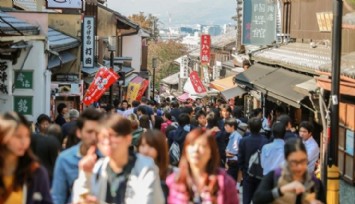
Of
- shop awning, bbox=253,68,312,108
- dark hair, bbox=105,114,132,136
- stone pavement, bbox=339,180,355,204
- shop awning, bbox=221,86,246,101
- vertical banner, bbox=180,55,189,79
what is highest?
dark hair, bbox=105,114,132,136

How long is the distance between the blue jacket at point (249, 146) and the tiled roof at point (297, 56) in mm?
5113

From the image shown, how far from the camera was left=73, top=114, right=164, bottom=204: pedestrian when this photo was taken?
20.8 ft

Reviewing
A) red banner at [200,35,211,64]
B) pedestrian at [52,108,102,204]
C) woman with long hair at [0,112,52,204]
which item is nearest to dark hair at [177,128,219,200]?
pedestrian at [52,108,102,204]

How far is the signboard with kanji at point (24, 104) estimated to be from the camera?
19.2 meters

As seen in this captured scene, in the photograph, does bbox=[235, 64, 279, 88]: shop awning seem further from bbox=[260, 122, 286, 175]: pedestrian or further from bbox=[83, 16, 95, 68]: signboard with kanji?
bbox=[260, 122, 286, 175]: pedestrian

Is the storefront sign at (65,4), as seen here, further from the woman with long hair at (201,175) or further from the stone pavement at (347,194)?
the woman with long hair at (201,175)

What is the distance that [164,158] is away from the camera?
26.2 feet

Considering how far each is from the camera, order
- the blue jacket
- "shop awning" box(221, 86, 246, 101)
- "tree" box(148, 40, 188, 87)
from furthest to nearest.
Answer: "tree" box(148, 40, 188, 87), "shop awning" box(221, 86, 246, 101), the blue jacket

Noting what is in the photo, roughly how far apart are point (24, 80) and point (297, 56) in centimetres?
762

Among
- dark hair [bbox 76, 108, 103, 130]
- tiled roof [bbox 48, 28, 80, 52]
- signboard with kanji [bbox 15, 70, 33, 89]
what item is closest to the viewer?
dark hair [bbox 76, 108, 103, 130]

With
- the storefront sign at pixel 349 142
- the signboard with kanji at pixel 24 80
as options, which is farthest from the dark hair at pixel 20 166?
the signboard with kanji at pixel 24 80

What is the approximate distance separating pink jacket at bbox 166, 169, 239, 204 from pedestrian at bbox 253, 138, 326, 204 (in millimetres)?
368

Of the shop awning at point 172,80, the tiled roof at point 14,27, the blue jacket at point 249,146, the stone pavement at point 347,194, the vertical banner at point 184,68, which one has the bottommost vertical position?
the shop awning at point 172,80

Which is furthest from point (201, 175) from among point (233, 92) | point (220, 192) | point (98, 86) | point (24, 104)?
point (233, 92)
